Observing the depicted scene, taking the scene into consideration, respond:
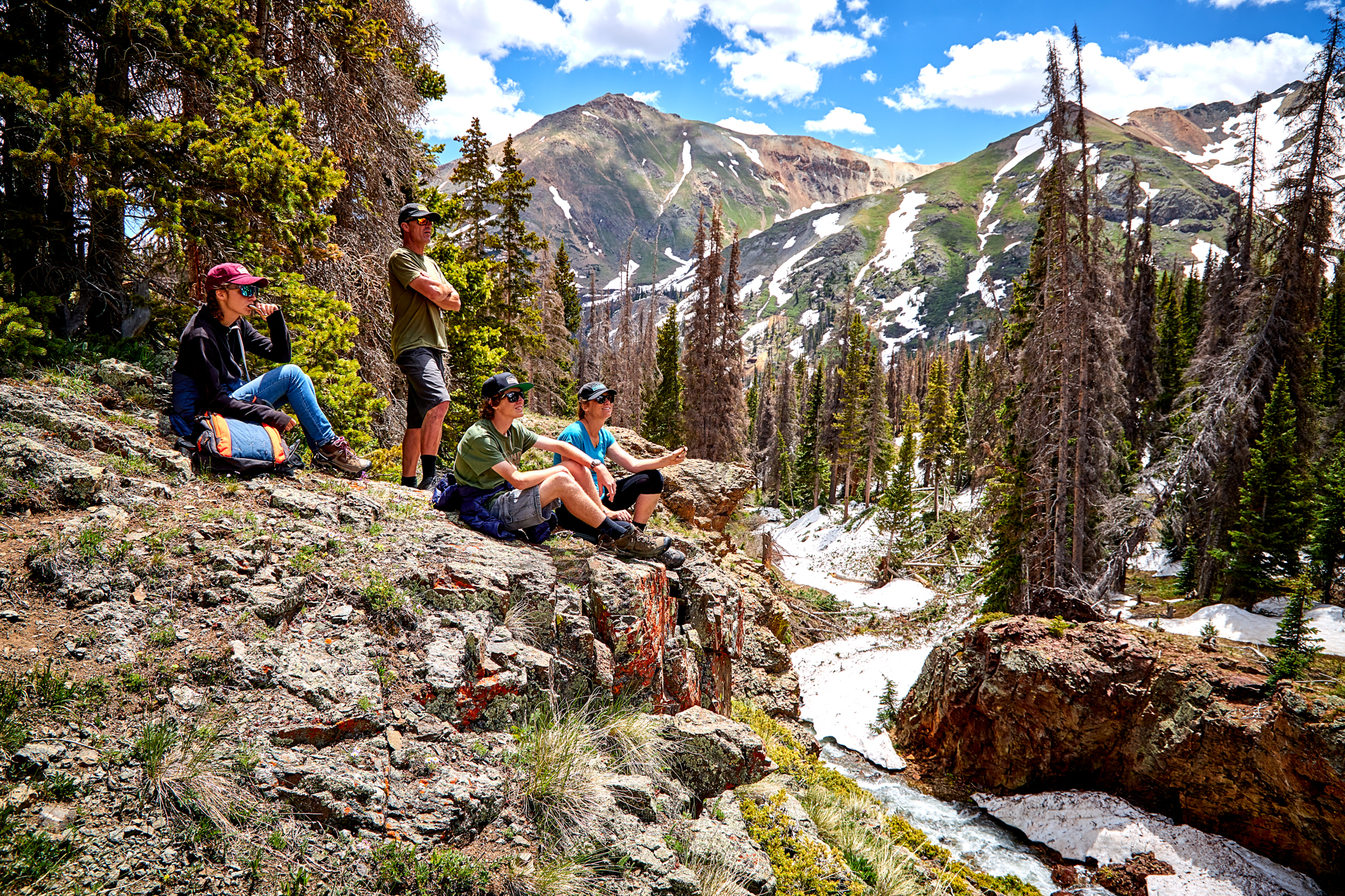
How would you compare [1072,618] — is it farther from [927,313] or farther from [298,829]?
[927,313]

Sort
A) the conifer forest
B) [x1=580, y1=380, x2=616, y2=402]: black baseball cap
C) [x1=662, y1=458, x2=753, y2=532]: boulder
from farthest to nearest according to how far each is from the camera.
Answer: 1. [x1=662, y1=458, x2=753, y2=532]: boulder
2. [x1=580, y1=380, x2=616, y2=402]: black baseball cap
3. the conifer forest

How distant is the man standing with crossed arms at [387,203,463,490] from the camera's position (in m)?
6.28

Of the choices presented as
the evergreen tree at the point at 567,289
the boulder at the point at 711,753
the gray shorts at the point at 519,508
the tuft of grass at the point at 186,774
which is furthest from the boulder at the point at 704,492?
the evergreen tree at the point at 567,289

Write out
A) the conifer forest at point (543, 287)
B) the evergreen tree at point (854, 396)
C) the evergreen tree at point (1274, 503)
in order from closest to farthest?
1. the conifer forest at point (543, 287)
2. the evergreen tree at point (1274, 503)
3. the evergreen tree at point (854, 396)

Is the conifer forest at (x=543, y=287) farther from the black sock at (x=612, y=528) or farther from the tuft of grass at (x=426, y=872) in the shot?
the tuft of grass at (x=426, y=872)

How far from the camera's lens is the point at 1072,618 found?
11.7 meters

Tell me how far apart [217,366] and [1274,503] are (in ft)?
82.8

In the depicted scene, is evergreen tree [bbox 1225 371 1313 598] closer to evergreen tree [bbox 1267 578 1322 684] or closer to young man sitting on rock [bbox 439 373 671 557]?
evergreen tree [bbox 1267 578 1322 684]

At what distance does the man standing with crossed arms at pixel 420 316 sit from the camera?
628 centimetres

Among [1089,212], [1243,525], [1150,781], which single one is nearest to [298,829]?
[1150,781]

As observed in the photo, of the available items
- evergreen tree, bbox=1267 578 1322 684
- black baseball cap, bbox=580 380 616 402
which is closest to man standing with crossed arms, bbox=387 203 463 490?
black baseball cap, bbox=580 380 616 402

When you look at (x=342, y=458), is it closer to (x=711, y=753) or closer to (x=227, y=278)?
(x=227, y=278)

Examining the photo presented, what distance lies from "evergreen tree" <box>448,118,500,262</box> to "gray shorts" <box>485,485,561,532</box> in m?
13.6

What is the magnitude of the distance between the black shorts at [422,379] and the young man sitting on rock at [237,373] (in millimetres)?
810
